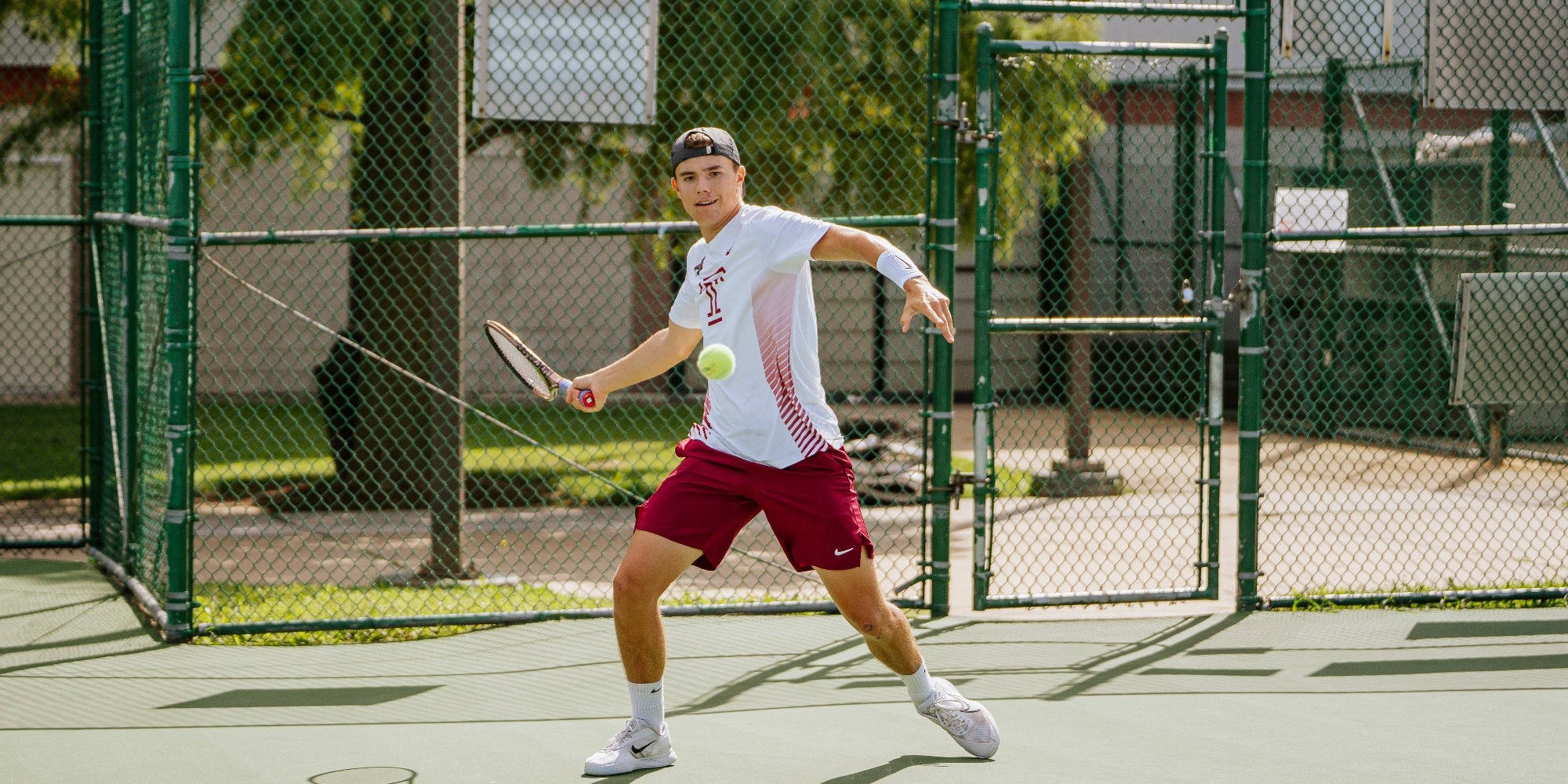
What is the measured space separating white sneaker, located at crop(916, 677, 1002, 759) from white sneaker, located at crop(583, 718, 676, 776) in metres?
0.78

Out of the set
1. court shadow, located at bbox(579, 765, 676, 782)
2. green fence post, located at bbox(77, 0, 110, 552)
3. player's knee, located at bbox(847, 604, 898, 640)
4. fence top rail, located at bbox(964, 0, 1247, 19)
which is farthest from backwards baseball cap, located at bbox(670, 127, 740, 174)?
green fence post, located at bbox(77, 0, 110, 552)

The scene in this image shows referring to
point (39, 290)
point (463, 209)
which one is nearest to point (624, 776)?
point (463, 209)

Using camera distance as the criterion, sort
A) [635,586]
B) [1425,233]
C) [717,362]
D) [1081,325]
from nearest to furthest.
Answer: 1. [717,362]
2. [635,586]
3. [1081,325]
4. [1425,233]

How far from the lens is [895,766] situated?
4598 millimetres

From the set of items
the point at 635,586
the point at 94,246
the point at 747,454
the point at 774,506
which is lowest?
the point at 635,586

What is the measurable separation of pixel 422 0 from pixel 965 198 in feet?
14.5

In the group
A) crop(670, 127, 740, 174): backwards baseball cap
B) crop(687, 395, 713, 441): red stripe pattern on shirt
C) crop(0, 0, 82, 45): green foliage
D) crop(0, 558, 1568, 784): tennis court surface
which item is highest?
crop(0, 0, 82, 45): green foliage

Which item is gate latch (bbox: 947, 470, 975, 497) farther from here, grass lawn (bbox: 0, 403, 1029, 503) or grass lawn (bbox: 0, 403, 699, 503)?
grass lawn (bbox: 0, 403, 699, 503)

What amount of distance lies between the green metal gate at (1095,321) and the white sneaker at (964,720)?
1.98 m

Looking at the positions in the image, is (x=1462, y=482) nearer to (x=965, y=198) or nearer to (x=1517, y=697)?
(x=965, y=198)

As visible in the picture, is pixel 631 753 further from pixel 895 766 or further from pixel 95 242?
pixel 95 242

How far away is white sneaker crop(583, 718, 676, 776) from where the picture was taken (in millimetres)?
4496

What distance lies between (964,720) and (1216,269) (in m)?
2.90

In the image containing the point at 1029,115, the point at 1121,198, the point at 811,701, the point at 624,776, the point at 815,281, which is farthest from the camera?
the point at 815,281
